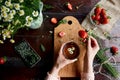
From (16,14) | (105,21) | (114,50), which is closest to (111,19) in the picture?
(105,21)

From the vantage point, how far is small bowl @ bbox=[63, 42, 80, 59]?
116 cm

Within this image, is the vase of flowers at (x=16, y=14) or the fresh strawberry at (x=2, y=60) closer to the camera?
the vase of flowers at (x=16, y=14)

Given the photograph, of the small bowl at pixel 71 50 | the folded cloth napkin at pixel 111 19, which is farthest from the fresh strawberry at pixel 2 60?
the folded cloth napkin at pixel 111 19

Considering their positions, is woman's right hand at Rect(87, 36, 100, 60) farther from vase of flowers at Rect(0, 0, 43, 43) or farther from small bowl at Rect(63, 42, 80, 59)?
vase of flowers at Rect(0, 0, 43, 43)

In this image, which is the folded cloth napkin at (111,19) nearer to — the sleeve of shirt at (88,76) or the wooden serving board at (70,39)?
the wooden serving board at (70,39)

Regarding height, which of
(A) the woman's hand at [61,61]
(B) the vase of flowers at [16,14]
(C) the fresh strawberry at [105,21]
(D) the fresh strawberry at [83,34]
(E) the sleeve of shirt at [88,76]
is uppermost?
(B) the vase of flowers at [16,14]

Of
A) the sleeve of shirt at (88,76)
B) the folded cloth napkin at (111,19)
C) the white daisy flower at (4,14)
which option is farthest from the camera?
the folded cloth napkin at (111,19)

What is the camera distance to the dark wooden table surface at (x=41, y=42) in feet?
3.92

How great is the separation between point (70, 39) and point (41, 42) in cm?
13

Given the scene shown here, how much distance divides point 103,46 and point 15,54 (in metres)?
0.39

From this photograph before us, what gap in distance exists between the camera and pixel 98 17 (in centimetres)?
123

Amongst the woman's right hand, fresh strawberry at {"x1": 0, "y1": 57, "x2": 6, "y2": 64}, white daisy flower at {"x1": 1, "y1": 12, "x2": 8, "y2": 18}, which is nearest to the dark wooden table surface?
fresh strawberry at {"x1": 0, "y1": 57, "x2": 6, "y2": 64}

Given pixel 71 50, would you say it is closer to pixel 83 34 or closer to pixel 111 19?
pixel 83 34

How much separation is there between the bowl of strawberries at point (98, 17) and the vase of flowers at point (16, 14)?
0.85ft
